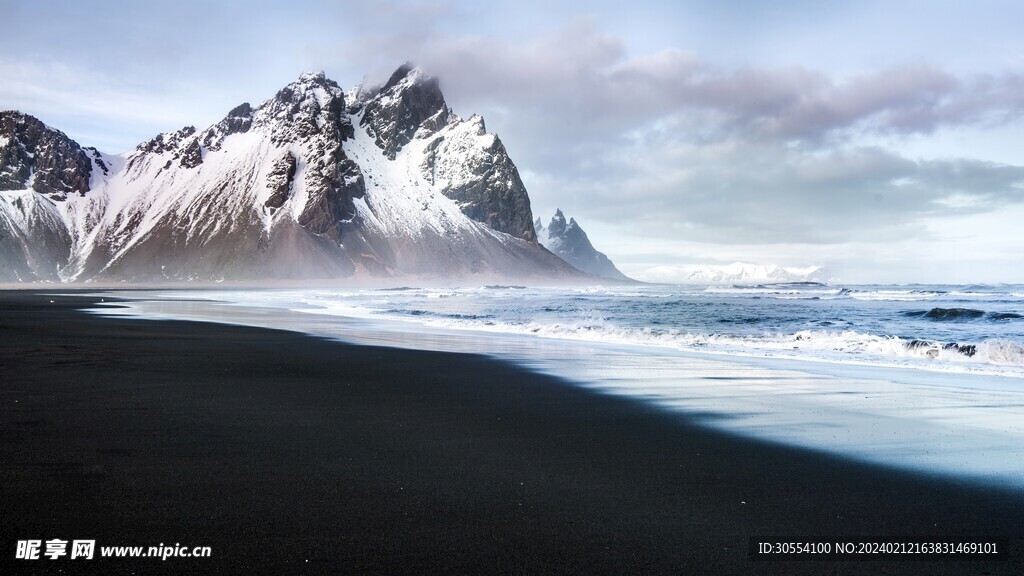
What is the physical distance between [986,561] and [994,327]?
Answer: 102ft

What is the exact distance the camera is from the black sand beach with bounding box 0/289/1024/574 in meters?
3.69

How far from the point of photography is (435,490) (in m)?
4.79

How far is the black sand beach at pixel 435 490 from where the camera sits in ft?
12.1

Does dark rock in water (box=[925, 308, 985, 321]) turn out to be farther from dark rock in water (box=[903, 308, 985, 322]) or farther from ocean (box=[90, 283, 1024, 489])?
ocean (box=[90, 283, 1024, 489])

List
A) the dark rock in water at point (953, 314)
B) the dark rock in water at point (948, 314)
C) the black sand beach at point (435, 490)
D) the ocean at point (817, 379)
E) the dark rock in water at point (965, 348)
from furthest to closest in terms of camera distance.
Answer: the dark rock in water at point (953, 314) → the dark rock in water at point (948, 314) → the dark rock in water at point (965, 348) → the ocean at point (817, 379) → the black sand beach at point (435, 490)

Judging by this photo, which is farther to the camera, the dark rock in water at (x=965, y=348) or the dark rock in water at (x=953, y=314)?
the dark rock in water at (x=953, y=314)

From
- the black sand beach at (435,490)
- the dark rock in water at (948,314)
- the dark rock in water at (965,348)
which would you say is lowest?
the black sand beach at (435,490)

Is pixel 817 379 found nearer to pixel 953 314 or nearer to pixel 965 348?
pixel 965 348

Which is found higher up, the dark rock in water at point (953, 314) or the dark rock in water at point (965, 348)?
the dark rock in water at point (953, 314)

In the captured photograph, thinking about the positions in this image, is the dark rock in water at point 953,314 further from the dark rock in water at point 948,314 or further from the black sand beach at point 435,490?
the black sand beach at point 435,490

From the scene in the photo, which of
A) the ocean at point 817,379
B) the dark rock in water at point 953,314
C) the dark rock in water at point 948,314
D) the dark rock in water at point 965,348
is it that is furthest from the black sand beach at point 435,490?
the dark rock in water at point 953,314

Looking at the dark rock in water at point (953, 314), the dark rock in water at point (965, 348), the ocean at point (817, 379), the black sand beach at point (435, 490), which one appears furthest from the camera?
the dark rock in water at point (953, 314)

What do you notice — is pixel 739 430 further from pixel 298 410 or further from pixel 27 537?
pixel 27 537

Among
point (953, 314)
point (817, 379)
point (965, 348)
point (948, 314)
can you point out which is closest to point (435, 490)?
point (817, 379)
